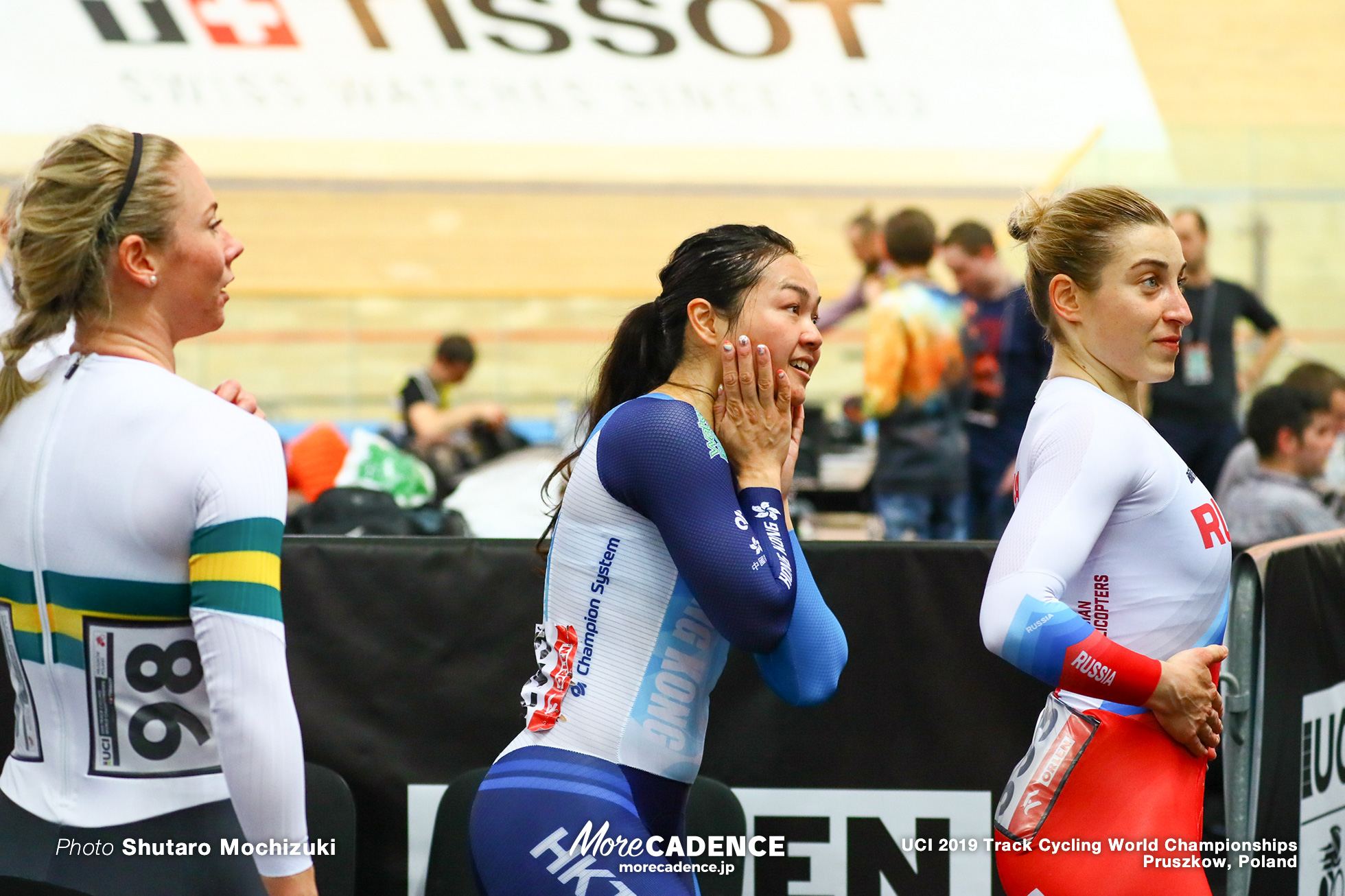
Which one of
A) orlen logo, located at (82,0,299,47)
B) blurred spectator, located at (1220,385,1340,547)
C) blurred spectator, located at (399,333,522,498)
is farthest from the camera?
orlen logo, located at (82,0,299,47)

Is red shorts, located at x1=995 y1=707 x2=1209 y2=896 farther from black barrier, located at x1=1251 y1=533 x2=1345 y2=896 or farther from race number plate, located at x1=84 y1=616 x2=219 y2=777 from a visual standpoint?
race number plate, located at x1=84 y1=616 x2=219 y2=777

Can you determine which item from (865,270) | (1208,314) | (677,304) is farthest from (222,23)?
(677,304)

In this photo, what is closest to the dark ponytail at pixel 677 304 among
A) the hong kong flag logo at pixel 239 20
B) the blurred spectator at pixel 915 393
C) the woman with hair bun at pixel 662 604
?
the woman with hair bun at pixel 662 604

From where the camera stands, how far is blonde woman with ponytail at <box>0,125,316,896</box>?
1.54m

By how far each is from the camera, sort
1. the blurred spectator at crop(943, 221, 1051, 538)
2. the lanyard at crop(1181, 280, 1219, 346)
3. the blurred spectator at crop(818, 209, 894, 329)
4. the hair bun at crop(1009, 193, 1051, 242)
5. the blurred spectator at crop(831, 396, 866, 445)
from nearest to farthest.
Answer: the hair bun at crop(1009, 193, 1051, 242)
the blurred spectator at crop(943, 221, 1051, 538)
the lanyard at crop(1181, 280, 1219, 346)
the blurred spectator at crop(818, 209, 894, 329)
the blurred spectator at crop(831, 396, 866, 445)

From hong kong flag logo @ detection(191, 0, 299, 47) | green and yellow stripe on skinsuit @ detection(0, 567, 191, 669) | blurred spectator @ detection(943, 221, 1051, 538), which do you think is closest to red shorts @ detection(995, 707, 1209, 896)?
green and yellow stripe on skinsuit @ detection(0, 567, 191, 669)

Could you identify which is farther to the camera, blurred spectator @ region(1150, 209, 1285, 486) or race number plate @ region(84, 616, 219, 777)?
blurred spectator @ region(1150, 209, 1285, 486)

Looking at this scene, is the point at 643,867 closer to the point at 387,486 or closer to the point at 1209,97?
the point at 387,486

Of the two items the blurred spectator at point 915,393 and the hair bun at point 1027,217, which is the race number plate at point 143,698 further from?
the blurred spectator at point 915,393

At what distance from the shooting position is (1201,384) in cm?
588

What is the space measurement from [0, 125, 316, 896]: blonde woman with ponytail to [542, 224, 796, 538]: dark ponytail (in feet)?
2.02

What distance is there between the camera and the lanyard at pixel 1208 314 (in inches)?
239

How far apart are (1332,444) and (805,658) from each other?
3.97 m

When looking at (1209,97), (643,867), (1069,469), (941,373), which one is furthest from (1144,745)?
(1209,97)
